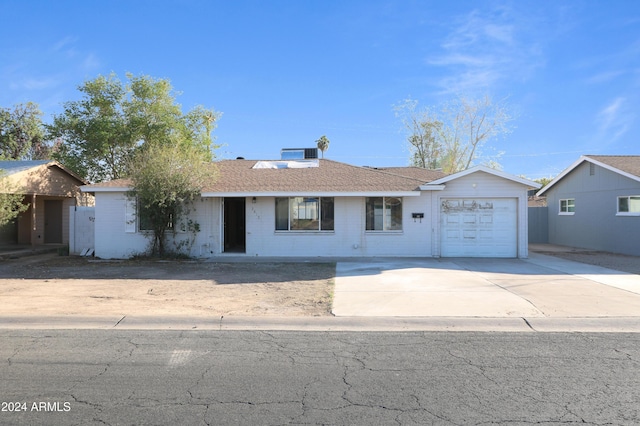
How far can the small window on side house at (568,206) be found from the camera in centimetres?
2314

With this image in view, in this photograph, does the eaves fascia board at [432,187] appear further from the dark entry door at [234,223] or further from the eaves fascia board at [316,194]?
the dark entry door at [234,223]

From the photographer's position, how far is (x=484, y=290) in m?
9.97

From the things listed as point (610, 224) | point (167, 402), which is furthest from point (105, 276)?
point (610, 224)

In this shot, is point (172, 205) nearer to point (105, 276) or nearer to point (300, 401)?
point (105, 276)

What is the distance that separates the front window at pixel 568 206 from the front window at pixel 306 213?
1444cm

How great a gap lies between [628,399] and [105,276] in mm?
12533

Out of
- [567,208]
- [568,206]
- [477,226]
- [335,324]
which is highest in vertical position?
[568,206]

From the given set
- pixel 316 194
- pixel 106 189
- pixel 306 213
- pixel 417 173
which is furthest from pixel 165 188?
pixel 417 173

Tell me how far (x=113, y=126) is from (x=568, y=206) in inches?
1004

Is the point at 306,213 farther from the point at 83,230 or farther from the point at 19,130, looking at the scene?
the point at 19,130

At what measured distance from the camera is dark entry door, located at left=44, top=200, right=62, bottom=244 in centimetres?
2317

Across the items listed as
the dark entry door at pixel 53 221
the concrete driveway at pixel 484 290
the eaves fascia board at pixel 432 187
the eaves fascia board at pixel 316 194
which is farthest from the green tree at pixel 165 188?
the dark entry door at pixel 53 221

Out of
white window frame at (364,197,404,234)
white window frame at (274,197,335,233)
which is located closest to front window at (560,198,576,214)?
white window frame at (364,197,404,234)

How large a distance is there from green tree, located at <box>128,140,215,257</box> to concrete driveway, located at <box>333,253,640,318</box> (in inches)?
248
